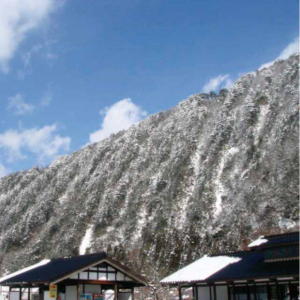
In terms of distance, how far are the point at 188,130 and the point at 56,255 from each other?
22.2 m

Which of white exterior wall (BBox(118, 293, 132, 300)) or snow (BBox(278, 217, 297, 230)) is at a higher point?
snow (BBox(278, 217, 297, 230))

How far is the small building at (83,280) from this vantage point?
2234cm

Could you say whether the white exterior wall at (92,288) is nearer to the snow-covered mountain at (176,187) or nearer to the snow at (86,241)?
the snow-covered mountain at (176,187)

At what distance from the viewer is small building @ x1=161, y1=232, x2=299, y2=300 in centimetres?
1833

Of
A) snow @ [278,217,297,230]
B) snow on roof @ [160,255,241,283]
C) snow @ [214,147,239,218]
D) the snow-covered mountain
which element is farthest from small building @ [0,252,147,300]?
snow @ [214,147,239,218]

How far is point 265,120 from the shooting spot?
4794cm

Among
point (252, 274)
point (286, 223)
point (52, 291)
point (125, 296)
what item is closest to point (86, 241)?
point (125, 296)

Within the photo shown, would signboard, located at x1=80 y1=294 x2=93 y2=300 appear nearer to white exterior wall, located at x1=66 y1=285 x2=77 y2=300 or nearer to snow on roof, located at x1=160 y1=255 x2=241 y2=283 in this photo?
white exterior wall, located at x1=66 y1=285 x2=77 y2=300

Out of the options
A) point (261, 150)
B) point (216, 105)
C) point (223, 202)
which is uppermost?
point (216, 105)

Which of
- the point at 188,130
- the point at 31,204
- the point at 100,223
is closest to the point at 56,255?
the point at 100,223

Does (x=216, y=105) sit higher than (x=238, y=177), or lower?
higher

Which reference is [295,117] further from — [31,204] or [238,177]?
[31,204]

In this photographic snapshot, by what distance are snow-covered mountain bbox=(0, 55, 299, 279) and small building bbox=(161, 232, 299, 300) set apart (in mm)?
11734

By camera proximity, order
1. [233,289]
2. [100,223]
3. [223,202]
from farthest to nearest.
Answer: [100,223]
[223,202]
[233,289]
